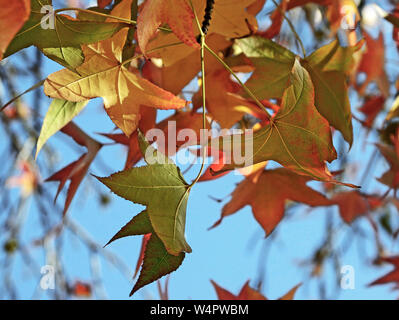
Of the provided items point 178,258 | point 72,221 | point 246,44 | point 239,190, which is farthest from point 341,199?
point 72,221

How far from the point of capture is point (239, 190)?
0.79 metres

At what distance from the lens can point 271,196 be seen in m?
0.82

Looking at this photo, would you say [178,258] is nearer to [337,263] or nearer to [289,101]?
[289,101]

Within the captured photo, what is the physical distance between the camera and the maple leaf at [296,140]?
466mm

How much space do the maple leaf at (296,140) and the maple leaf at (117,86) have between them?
0.08 metres

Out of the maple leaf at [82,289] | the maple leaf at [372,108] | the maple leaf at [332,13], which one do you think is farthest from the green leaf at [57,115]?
the maple leaf at [82,289]

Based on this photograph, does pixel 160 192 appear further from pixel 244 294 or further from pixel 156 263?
pixel 244 294

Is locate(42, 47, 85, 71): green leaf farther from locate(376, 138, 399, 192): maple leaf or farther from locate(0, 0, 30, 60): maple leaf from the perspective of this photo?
locate(376, 138, 399, 192): maple leaf

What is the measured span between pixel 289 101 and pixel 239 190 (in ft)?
1.09

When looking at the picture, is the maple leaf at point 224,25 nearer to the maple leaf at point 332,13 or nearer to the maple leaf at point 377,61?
the maple leaf at point 332,13

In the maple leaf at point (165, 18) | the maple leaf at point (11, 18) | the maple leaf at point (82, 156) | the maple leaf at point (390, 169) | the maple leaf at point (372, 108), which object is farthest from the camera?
the maple leaf at point (372, 108)

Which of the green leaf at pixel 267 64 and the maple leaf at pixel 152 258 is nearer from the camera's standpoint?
the maple leaf at pixel 152 258

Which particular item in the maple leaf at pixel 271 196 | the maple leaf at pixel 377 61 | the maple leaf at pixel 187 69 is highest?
the maple leaf at pixel 377 61

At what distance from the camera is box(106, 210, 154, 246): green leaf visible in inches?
18.7
